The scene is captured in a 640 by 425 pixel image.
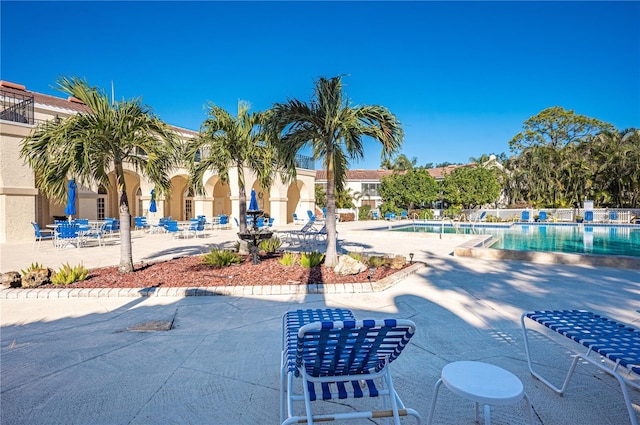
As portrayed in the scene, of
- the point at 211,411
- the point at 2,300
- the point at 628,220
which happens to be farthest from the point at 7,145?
the point at 628,220

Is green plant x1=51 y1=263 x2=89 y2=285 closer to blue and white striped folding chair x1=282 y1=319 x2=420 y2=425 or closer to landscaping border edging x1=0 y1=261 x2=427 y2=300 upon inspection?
landscaping border edging x1=0 y1=261 x2=427 y2=300

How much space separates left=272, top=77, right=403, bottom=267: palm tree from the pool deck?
2.81 meters

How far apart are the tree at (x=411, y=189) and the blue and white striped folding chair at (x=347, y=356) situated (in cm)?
3250

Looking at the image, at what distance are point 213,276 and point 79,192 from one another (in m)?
14.7

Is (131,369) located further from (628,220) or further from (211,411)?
(628,220)

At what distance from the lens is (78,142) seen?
6.05 m

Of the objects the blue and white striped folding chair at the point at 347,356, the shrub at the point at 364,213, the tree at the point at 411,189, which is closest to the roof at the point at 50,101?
the shrub at the point at 364,213

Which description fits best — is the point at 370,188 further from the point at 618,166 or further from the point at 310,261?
the point at 310,261

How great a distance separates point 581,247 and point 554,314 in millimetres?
13436

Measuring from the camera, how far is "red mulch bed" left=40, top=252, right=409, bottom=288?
6.60m

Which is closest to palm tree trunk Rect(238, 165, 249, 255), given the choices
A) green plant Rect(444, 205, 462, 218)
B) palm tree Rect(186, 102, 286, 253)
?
palm tree Rect(186, 102, 286, 253)

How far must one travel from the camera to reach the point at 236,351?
376cm

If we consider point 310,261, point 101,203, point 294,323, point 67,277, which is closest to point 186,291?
point 67,277

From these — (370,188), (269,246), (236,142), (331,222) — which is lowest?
(269,246)
